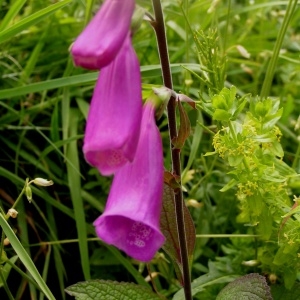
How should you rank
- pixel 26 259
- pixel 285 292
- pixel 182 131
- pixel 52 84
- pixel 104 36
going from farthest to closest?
pixel 52 84
pixel 285 292
pixel 26 259
pixel 182 131
pixel 104 36

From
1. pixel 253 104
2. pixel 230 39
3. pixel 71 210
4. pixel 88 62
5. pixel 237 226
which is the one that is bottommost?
pixel 237 226

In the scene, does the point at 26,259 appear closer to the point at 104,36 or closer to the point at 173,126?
the point at 173,126

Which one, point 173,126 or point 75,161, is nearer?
point 173,126

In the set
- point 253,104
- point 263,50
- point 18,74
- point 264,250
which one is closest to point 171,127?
point 253,104

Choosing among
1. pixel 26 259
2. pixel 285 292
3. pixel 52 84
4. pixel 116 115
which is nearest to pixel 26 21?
pixel 52 84

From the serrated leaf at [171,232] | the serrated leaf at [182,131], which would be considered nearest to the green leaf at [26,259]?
the serrated leaf at [171,232]

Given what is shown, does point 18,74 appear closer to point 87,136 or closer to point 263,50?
point 263,50

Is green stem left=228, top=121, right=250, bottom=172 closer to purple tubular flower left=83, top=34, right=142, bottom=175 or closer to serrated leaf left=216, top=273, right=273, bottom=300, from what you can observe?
serrated leaf left=216, top=273, right=273, bottom=300
